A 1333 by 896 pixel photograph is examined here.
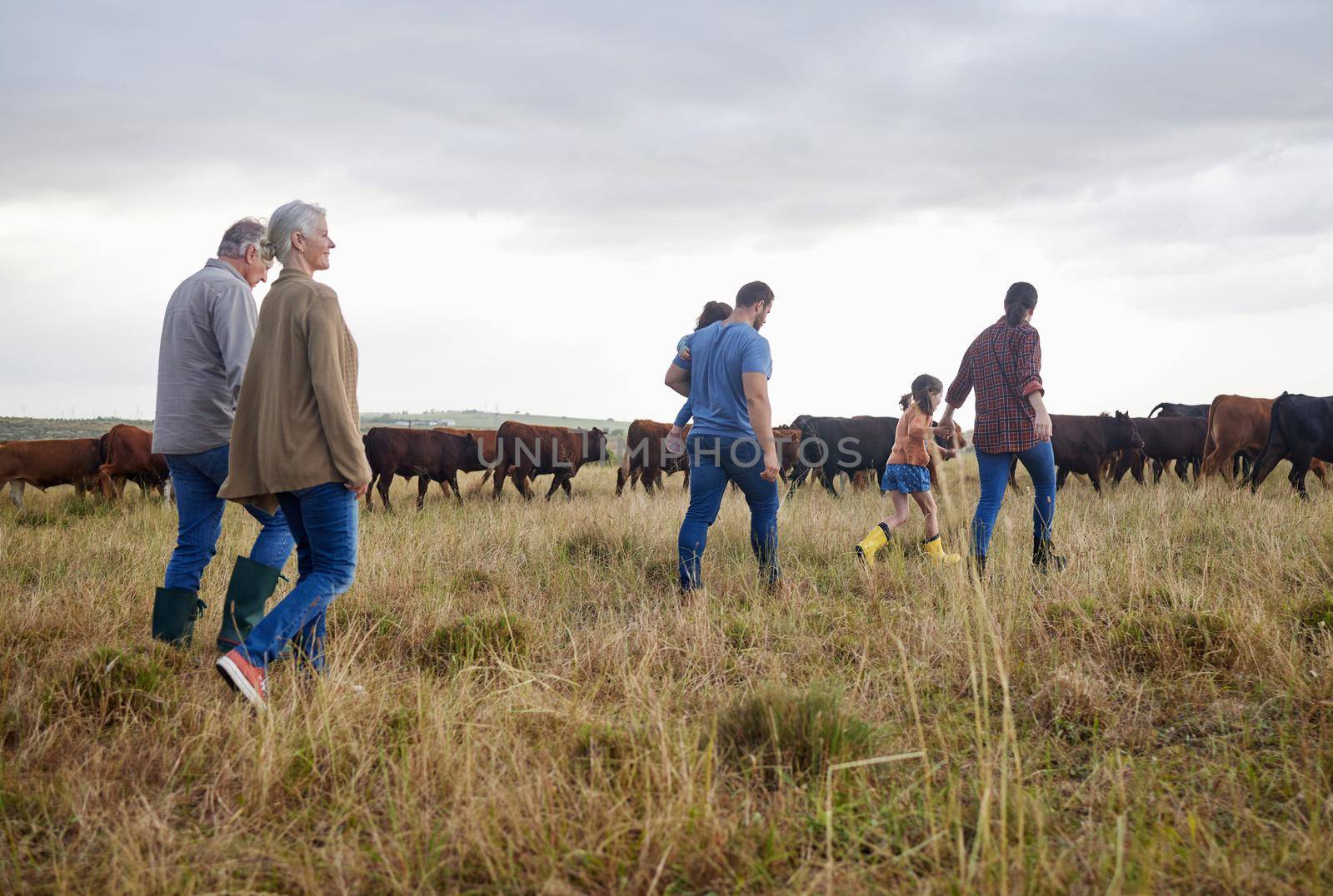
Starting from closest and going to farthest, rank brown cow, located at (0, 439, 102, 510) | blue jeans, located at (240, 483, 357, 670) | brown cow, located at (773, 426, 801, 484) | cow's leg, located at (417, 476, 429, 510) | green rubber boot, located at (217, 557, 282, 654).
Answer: blue jeans, located at (240, 483, 357, 670), green rubber boot, located at (217, 557, 282, 654), brown cow, located at (0, 439, 102, 510), cow's leg, located at (417, 476, 429, 510), brown cow, located at (773, 426, 801, 484)

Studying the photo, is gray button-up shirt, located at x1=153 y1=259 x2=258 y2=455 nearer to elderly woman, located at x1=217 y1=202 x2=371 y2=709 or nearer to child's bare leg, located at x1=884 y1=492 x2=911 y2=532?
elderly woman, located at x1=217 y1=202 x2=371 y2=709

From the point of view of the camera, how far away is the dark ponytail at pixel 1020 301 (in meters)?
5.96

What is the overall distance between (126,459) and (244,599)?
34.7 feet

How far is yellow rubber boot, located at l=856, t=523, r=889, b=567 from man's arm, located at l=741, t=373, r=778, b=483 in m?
1.84

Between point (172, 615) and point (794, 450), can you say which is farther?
point (794, 450)

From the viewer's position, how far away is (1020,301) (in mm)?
5984

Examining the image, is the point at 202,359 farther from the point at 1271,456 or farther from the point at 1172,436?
the point at 1172,436

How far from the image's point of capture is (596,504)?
10.3 m

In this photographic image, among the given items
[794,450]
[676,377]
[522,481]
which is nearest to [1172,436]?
[794,450]

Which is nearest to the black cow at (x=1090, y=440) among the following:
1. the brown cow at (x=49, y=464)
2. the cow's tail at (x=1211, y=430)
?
the cow's tail at (x=1211, y=430)

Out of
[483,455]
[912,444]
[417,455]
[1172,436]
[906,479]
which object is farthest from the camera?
[1172,436]

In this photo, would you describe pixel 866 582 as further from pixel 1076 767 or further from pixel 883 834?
pixel 883 834

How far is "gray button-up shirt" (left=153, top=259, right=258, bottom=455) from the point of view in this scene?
406cm

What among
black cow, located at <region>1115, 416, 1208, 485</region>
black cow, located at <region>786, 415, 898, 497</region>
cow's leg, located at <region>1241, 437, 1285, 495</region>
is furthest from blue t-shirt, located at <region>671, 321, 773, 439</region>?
black cow, located at <region>1115, 416, 1208, 485</region>
